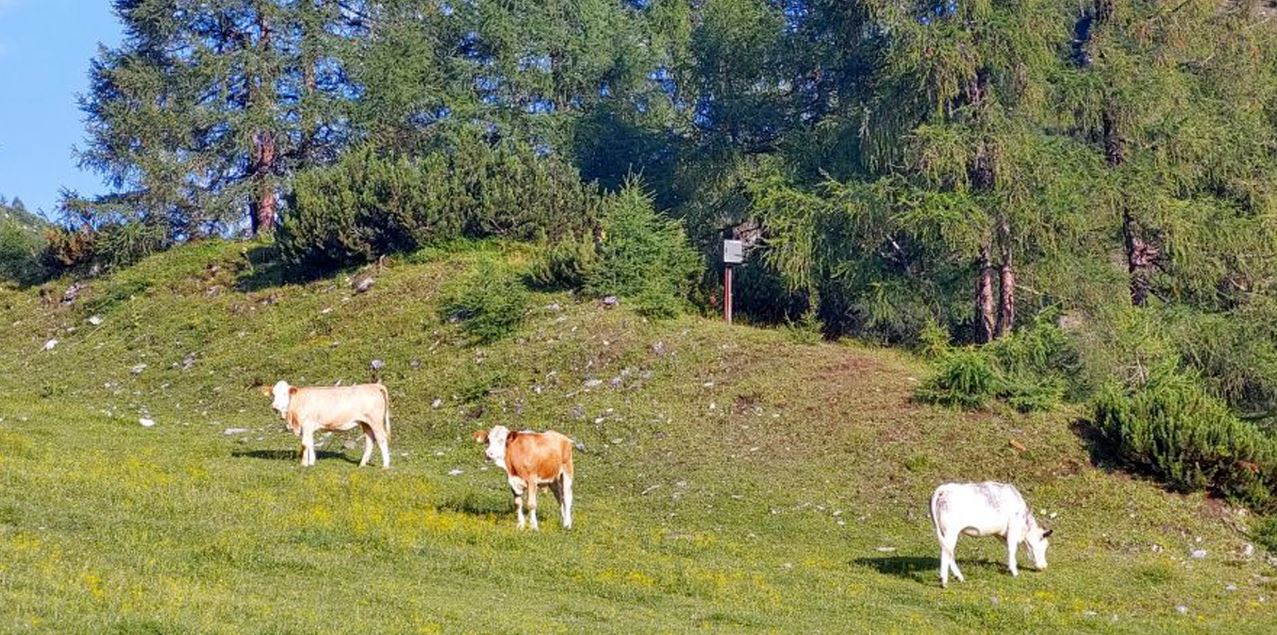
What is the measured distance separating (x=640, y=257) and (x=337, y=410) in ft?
36.7

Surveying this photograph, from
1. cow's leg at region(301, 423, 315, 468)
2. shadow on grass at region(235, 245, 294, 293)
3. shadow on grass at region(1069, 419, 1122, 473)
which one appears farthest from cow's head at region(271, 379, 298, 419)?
shadow on grass at region(235, 245, 294, 293)

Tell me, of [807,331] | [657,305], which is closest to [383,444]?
[657,305]

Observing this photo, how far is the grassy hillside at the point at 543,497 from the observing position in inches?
568

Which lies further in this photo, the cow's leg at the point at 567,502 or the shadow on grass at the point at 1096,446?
the shadow on grass at the point at 1096,446

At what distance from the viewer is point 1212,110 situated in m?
33.5

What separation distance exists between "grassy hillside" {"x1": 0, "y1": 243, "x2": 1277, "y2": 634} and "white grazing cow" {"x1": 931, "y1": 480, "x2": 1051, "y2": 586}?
1.41ft

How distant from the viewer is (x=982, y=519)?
1844cm

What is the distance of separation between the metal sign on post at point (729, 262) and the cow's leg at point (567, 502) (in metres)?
12.2

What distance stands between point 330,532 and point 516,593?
9.47ft

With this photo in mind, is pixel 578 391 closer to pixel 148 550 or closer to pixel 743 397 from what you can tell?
pixel 743 397

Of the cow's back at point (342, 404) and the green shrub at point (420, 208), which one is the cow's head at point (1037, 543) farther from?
the green shrub at point (420, 208)

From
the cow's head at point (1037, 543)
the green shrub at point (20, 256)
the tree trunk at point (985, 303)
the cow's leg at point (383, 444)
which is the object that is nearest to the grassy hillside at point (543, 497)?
the cow's head at point (1037, 543)

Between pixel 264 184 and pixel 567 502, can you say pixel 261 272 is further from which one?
pixel 567 502

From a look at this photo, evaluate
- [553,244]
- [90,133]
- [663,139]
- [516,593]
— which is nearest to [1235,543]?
[516,593]
